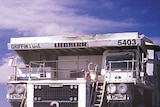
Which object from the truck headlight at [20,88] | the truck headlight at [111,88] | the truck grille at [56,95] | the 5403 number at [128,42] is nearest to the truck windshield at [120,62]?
the 5403 number at [128,42]

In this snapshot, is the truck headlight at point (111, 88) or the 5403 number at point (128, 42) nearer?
the truck headlight at point (111, 88)

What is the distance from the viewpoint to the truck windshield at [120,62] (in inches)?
794

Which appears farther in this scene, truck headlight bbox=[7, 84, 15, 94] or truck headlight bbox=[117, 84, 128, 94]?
truck headlight bbox=[7, 84, 15, 94]

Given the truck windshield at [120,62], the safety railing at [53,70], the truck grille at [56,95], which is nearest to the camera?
the truck grille at [56,95]

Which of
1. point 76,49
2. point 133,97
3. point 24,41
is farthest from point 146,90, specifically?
point 24,41

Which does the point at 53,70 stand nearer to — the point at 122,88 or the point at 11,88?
the point at 11,88

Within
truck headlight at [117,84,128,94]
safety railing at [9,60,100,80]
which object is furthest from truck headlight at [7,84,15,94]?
truck headlight at [117,84,128,94]

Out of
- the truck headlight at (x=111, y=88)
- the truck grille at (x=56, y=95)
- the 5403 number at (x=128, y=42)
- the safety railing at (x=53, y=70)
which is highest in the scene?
the 5403 number at (x=128, y=42)

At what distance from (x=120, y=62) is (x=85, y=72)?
2.04 metres

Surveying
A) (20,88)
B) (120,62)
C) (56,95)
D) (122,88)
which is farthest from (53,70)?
(122,88)

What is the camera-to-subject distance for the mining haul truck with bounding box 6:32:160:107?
1872 centimetres

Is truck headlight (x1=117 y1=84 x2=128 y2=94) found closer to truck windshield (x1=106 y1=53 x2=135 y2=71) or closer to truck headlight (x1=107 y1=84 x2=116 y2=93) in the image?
truck headlight (x1=107 y1=84 x2=116 y2=93)

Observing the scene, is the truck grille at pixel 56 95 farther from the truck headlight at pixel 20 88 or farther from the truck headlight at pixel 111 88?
the truck headlight at pixel 111 88

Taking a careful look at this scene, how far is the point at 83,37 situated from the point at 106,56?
140cm
